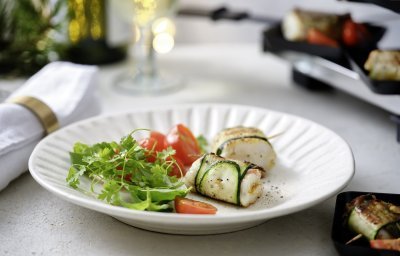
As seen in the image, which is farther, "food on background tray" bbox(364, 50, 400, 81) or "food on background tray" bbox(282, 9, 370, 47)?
"food on background tray" bbox(282, 9, 370, 47)

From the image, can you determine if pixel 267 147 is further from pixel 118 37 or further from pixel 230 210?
pixel 118 37

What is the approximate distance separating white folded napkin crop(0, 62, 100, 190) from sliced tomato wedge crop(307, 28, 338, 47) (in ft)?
1.68

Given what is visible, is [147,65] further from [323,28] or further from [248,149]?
[248,149]

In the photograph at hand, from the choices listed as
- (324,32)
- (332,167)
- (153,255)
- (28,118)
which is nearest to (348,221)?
(332,167)

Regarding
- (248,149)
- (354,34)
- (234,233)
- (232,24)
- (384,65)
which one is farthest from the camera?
(232,24)

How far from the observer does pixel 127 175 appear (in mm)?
931

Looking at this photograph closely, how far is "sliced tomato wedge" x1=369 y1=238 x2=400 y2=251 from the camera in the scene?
2.40ft

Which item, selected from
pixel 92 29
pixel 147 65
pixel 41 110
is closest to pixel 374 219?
pixel 41 110

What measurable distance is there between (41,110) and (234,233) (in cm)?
47

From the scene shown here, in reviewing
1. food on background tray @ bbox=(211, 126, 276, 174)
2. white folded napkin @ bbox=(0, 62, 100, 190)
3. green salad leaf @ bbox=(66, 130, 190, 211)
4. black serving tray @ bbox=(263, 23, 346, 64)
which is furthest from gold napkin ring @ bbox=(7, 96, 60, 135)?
black serving tray @ bbox=(263, 23, 346, 64)

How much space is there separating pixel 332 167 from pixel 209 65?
100 cm

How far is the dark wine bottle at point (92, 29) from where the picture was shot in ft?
5.64

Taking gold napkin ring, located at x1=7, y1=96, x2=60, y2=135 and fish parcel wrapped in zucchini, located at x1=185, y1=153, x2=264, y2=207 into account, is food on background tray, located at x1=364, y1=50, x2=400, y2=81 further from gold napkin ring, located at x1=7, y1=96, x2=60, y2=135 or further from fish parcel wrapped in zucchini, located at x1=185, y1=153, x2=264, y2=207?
gold napkin ring, located at x1=7, y1=96, x2=60, y2=135

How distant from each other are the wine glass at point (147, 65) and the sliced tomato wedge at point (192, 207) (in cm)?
80
